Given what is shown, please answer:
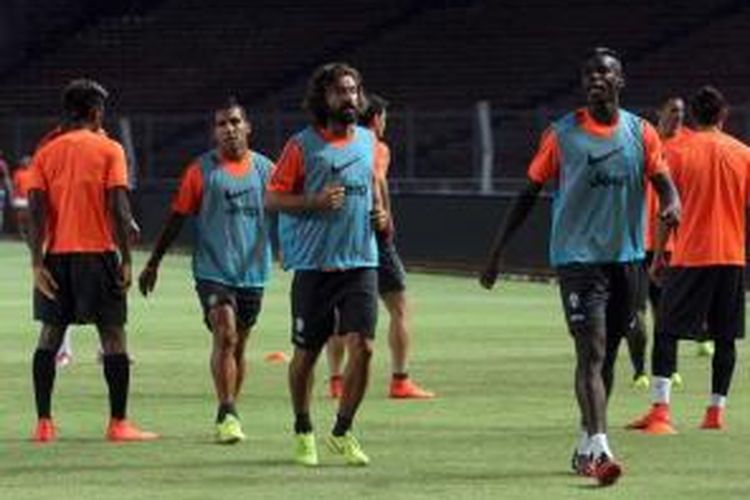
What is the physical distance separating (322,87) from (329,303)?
1052 millimetres

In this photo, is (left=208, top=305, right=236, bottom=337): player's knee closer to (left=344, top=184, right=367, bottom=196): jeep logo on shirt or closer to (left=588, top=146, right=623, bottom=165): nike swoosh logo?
(left=344, top=184, right=367, bottom=196): jeep logo on shirt

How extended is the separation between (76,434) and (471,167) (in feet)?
92.0

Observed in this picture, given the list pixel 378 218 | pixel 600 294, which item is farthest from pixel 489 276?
pixel 378 218

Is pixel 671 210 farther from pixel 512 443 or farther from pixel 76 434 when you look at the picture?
pixel 76 434

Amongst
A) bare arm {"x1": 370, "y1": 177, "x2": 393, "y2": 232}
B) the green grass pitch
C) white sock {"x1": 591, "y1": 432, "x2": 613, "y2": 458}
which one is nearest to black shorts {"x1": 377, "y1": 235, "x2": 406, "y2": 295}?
the green grass pitch

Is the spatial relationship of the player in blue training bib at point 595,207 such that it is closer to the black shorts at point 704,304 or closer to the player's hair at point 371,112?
the black shorts at point 704,304

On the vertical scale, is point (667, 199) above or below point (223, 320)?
above

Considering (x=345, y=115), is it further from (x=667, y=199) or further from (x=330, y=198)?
(x=667, y=199)

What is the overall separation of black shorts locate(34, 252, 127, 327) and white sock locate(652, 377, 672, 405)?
293 cm

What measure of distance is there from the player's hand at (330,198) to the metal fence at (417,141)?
22.8 metres

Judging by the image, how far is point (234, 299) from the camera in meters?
13.4

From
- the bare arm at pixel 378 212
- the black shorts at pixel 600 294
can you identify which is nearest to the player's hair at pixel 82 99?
the bare arm at pixel 378 212

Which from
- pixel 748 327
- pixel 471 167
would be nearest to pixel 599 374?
pixel 748 327

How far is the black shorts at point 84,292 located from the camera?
1308cm
